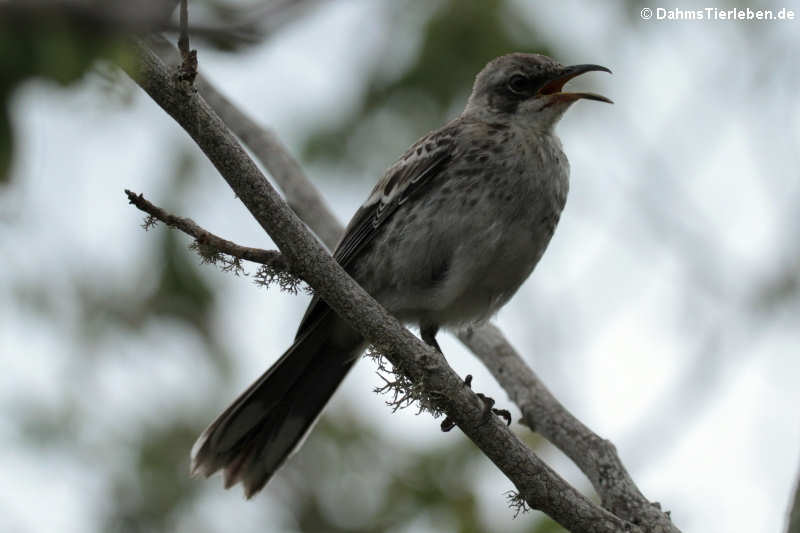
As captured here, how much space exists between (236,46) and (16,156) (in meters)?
1.08

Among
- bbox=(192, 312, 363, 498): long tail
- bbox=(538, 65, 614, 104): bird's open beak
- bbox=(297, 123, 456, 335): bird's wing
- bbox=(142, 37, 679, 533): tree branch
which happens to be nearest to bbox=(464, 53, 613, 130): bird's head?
bbox=(538, 65, 614, 104): bird's open beak

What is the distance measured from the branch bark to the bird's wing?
1.65 m

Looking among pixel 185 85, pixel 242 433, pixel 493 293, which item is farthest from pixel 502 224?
pixel 185 85

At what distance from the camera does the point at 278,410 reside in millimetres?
6320

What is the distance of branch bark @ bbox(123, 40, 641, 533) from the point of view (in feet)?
13.5

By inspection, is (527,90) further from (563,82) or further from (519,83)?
(563,82)

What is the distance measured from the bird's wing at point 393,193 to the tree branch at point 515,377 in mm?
699

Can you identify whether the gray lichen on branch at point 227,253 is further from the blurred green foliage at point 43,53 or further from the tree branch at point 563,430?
the tree branch at point 563,430

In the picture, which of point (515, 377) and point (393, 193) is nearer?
point (515, 377)

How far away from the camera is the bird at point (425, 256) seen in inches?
235

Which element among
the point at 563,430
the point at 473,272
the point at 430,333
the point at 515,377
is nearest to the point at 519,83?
the point at 473,272

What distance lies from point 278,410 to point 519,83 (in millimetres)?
2651

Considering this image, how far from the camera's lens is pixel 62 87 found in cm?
385

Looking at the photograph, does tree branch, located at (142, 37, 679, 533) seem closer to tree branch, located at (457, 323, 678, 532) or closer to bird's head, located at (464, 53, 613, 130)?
tree branch, located at (457, 323, 678, 532)
